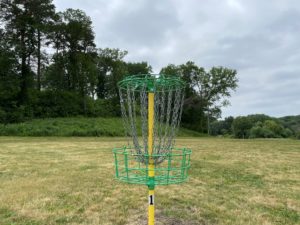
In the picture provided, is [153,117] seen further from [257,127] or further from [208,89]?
[257,127]

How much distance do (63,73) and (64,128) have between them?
9.96 m

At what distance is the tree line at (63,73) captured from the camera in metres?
26.8

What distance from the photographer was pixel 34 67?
97.4ft

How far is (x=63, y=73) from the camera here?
3253 cm

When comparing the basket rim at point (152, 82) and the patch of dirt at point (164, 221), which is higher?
the basket rim at point (152, 82)

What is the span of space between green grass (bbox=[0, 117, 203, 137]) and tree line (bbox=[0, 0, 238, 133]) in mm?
2166

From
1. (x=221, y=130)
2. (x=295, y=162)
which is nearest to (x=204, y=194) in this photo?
(x=295, y=162)

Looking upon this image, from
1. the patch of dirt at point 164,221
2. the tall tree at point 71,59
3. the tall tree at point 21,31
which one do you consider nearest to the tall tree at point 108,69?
the tall tree at point 71,59

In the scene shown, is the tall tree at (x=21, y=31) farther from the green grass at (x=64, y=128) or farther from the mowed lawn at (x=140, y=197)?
the mowed lawn at (x=140, y=197)

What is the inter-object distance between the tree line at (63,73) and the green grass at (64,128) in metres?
2.17

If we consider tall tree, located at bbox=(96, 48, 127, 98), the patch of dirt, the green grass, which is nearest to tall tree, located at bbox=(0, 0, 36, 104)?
the green grass

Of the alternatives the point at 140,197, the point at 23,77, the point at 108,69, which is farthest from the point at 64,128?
the point at 140,197

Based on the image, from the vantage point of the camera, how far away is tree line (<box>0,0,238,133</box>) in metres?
26.8

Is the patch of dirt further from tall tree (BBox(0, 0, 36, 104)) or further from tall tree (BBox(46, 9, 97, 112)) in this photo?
tall tree (BBox(46, 9, 97, 112))
